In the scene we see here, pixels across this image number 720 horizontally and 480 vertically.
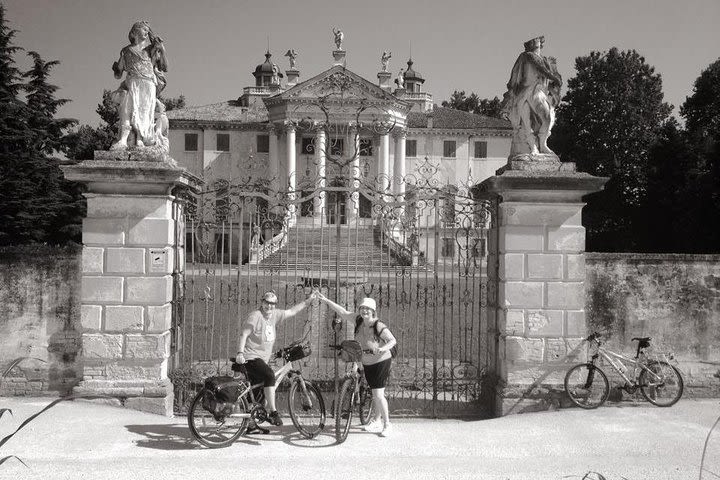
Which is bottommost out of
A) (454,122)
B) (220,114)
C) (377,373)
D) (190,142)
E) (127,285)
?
(377,373)

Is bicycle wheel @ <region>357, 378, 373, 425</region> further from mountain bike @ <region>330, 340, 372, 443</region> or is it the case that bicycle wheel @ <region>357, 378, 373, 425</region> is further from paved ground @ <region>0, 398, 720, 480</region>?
paved ground @ <region>0, 398, 720, 480</region>

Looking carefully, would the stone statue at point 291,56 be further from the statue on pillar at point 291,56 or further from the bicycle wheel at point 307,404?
the bicycle wheel at point 307,404

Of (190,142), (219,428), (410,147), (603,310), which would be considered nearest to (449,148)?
(410,147)

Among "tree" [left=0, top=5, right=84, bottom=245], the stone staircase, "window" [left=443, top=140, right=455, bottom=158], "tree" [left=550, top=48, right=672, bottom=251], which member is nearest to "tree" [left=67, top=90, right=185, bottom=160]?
"tree" [left=0, top=5, right=84, bottom=245]

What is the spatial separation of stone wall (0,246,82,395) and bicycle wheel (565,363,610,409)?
235 inches

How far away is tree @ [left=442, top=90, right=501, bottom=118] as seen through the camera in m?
67.6

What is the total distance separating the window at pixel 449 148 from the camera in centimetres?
4866

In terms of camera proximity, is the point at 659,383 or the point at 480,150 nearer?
the point at 659,383

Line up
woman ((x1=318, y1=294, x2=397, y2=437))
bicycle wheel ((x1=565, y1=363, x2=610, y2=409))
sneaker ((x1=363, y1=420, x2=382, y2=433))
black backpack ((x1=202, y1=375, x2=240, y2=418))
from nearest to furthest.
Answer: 1. black backpack ((x1=202, y1=375, x2=240, y2=418))
2. woman ((x1=318, y1=294, x2=397, y2=437))
3. sneaker ((x1=363, y1=420, x2=382, y2=433))
4. bicycle wheel ((x1=565, y1=363, x2=610, y2=409))

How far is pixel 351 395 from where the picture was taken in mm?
6832

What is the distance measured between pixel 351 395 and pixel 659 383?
3954mm

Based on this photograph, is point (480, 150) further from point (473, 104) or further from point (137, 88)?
point (137, 88)

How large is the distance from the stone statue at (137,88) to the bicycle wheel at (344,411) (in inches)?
150

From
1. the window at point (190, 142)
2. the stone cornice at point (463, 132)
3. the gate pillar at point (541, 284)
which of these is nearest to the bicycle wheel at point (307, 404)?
the gate pillar at point (541, 284)
